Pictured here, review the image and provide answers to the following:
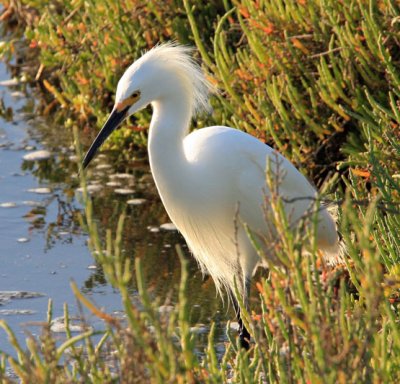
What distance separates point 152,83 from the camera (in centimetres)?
342

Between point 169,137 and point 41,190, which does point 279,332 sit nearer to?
point 169,137

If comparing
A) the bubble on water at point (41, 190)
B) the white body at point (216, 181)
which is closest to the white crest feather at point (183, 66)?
the white body at point (216, 181)

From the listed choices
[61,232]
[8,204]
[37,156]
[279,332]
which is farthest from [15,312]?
[279,332]

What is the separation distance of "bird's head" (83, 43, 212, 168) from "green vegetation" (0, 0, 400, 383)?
0.45m

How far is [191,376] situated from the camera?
1.92 m

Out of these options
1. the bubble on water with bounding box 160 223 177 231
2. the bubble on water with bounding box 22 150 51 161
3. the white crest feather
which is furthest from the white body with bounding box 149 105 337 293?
the bubble on water with bounding box 22 150 51 161

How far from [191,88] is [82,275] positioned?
121 cm

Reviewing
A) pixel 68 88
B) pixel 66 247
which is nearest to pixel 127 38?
pixel 68 88

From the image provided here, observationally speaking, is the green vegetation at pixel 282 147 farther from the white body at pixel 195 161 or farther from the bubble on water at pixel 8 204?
the bubble on water at pixel 8 204

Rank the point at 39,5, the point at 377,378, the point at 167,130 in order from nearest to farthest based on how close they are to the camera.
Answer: the point at 377,378
the point at 167,130
the point at 39,5

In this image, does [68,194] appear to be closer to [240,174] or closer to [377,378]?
[240,174]

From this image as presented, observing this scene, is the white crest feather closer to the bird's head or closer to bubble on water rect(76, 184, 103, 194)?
the bird's head

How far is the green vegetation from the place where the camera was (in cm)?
170

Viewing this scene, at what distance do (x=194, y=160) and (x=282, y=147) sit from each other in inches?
35.2
